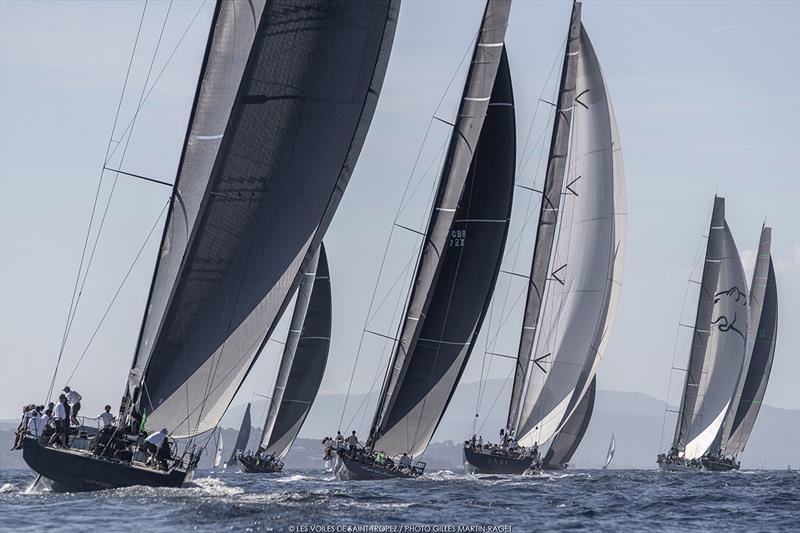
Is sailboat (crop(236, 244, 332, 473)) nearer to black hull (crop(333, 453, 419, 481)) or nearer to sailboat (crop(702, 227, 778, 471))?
black hull (crop(333, 453, 419, 481))

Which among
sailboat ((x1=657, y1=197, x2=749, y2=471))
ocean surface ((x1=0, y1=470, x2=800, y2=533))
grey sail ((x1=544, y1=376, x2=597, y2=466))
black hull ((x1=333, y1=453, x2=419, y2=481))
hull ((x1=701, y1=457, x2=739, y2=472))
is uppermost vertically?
sailboat ((x1=657, y1=197, x2=749, y2=471))

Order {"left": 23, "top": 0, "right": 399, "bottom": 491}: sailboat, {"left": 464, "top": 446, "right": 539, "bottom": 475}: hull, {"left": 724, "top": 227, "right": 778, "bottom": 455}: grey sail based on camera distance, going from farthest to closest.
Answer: {"left": 724, "top": 227, "right": 778, "bottom": 455}: grey sail
{"left": 464, "top": 446, "right": 539, "bottom": 475}: hull
{"left": 23, "top": 0, "right": 399, "bottom": 491}: sailboat

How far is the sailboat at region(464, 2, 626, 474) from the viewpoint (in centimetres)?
5359

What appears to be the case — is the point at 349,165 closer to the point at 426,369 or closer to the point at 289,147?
the point at 289,147

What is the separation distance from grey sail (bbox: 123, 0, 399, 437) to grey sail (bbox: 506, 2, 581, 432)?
25.5 metres

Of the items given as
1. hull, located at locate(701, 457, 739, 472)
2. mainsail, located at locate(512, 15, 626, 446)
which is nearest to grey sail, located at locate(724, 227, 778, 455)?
hull, located at locate(701, 457, 739, 472)

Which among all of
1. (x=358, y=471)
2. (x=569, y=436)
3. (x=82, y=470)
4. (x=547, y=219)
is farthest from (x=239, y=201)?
(x=569, y=436)

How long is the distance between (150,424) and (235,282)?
3665 millimetres

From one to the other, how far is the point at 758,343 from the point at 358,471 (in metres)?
44.4

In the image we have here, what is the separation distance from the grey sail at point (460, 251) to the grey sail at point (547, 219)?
9.16 meters

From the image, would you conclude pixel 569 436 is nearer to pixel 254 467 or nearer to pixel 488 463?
pixel 254 467

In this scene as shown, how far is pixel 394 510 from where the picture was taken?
90.8ft

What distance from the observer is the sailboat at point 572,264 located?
176ft

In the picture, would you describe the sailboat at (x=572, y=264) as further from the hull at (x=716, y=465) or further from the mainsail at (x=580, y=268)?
the hull at (x=716, y=465)
